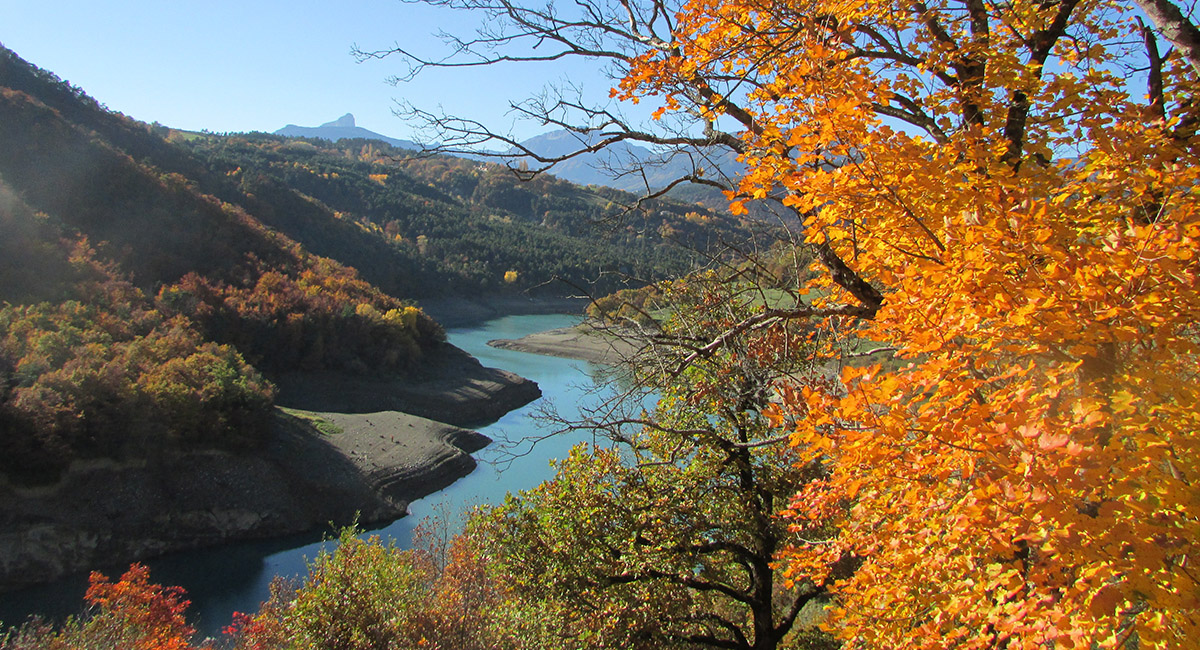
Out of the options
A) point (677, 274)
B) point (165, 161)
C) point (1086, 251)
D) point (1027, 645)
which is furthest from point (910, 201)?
point (165, 161)

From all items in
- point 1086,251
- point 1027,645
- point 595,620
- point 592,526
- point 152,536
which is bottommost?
point 152,536

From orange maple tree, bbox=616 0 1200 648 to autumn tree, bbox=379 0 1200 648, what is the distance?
0.01 m

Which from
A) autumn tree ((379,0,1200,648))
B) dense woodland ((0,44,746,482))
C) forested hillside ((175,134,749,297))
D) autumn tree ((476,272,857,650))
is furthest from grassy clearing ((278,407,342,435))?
autumn tree ((379,0,1200,648))

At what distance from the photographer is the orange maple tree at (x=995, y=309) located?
1757mm

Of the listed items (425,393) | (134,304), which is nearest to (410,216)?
(425,393)

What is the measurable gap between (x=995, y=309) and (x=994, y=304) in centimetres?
4

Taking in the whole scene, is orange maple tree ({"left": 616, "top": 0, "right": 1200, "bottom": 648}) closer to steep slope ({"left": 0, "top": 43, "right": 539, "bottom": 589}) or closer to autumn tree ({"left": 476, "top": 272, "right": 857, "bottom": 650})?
autumn tree ({"left": 476, "top": 272, "right": 857, "bottom": 650})

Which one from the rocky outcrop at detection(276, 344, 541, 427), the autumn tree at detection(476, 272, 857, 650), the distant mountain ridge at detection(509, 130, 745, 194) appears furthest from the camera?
the rocky outcrop at detection(276, 344, 541, 427)

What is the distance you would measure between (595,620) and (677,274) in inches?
140

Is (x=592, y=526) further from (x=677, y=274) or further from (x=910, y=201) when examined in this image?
(x=910, y=201)

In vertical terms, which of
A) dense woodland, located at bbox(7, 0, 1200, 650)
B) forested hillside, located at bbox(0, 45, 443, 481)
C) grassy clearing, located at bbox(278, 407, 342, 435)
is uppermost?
dense woodland, located at bbox(7, 0, 1200, 650)

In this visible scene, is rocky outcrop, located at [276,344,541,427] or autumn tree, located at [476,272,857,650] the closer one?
autumn tree, located at [476,272,857,650]

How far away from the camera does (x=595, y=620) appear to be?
6.52 metres

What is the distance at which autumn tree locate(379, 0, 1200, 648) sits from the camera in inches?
69.3
